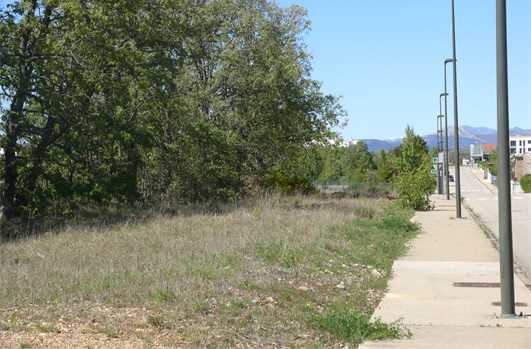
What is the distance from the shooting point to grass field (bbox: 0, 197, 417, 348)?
25.4 ft

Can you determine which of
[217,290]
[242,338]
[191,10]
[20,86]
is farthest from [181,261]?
[191,10]

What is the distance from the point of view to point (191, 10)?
3294 cm

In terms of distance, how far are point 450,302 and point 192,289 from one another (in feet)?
11.5

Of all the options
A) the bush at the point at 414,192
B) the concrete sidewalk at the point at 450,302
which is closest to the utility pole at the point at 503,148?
the concrete sidewalk at the point at 450,302

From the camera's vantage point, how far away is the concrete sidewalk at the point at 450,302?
8047mm

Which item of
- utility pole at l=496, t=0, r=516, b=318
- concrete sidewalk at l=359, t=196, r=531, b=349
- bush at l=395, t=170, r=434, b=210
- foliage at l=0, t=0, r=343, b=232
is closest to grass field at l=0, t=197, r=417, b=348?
concrete sidewalk at l=359, t=196, r=531, b=349

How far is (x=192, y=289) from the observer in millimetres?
Result: 9586

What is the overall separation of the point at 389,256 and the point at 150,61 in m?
12.3

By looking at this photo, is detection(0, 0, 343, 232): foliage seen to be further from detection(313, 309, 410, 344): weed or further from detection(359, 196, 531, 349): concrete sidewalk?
detection(313, 309, 410, 344): weed

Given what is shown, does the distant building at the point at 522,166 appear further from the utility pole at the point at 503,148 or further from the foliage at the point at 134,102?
the utility pole at the point at 503,148

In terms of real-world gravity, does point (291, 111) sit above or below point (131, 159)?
→ above

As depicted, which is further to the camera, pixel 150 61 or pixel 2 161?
pixel 150 61

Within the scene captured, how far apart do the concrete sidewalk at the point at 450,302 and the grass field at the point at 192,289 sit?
34 centimetres

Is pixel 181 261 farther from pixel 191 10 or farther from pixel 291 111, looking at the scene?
pixel 291 111
